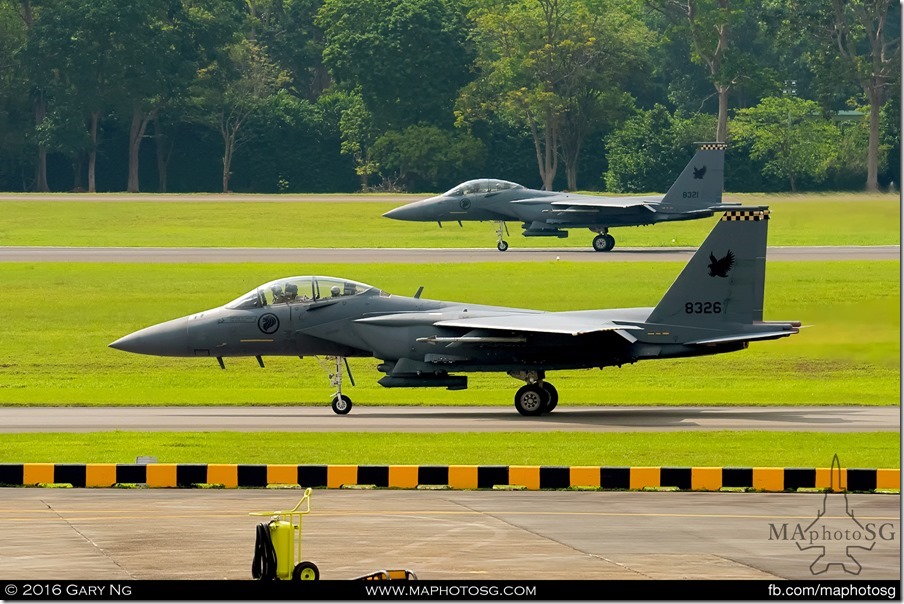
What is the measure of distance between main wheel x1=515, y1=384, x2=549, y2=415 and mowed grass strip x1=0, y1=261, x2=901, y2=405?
2608 mm

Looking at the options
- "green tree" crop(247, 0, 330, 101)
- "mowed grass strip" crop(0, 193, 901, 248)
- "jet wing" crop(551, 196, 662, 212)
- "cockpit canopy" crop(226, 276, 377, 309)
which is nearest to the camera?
"cockpit canopy" crop(226, 276, 377, 309)

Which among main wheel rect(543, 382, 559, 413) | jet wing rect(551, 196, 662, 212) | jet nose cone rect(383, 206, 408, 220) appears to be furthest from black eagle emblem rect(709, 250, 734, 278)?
jet nose cone rect(383, 206, 408, 220)

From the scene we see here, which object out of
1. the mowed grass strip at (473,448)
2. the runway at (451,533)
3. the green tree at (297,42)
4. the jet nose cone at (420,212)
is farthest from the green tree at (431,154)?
the runway at (451,533)

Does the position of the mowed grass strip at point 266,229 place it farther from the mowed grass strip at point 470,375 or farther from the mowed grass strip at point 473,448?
the mowed grass strip at point 473,448

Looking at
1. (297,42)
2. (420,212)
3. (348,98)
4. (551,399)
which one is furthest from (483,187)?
(297,42)

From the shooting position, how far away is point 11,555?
48.9ft

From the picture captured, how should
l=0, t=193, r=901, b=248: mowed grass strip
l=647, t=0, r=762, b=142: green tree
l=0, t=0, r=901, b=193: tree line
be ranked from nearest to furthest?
l=0, t=193, r=901, b=248: mowed grass strip < l=647, t=0, r=762, b=142: green tree < l=0, t=0, r=901, b=193: tree line

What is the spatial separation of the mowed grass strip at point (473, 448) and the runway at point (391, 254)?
32165 millimetres

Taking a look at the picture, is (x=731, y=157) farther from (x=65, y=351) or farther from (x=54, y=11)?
(x=54, y=11)

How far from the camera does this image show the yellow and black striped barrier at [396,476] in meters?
19.9

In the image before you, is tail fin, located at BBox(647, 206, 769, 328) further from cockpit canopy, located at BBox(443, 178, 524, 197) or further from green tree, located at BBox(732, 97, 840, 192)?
cockpit canopy, located at BBox(443, 178, 524, 197)

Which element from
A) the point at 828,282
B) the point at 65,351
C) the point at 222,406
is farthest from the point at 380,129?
the point at 222,406

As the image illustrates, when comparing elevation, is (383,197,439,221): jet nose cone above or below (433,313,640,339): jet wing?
above

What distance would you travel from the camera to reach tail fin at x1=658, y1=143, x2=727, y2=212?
56906 mm
